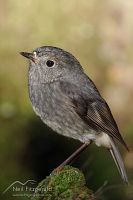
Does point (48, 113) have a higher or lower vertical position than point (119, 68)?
lower

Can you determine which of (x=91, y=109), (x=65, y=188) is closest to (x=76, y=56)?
(x=91, y=109)

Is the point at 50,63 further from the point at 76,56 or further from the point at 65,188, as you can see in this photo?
the point at 76,56

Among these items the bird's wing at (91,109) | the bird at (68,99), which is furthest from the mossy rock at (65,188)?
the bird's wing at (91,109)

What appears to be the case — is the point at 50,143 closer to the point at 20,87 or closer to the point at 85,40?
the point at 20,87

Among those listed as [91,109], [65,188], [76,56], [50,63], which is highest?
[76,56]

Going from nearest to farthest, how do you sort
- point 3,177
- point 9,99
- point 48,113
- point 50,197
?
point 50,197, point 48,113, point 3,177, point 9,99

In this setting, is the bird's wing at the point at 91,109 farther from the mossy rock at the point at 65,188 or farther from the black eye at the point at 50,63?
the mossy rock at the point at 65,188

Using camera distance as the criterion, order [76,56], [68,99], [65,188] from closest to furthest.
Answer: [65,188] → [68,99] → [76,56]

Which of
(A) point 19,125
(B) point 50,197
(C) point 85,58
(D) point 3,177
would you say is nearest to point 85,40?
(C) point 85,58
